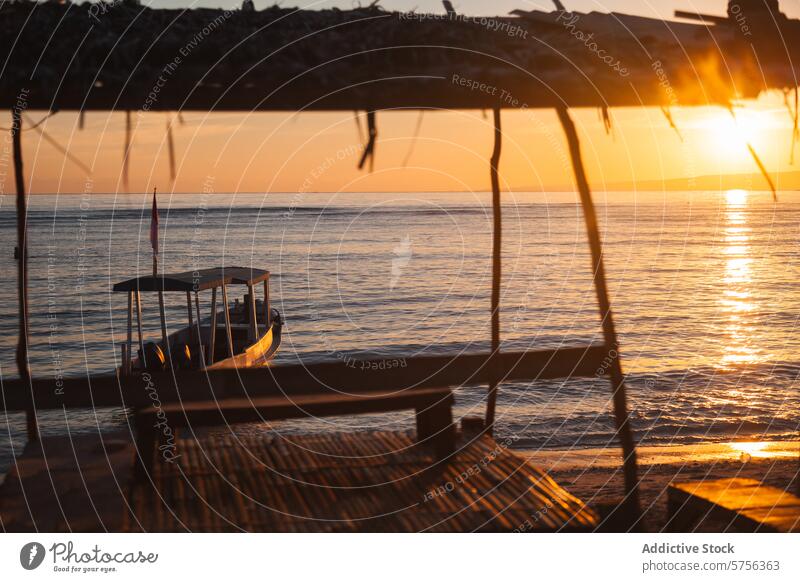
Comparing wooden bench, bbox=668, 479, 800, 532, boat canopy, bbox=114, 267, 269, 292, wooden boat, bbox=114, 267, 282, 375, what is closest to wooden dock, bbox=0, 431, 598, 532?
wooden bench, bbox=668, 479, 800, 532

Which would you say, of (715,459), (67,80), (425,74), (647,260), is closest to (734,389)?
(715,459)

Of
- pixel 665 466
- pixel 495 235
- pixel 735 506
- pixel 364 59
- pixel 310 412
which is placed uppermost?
pixel 364 59

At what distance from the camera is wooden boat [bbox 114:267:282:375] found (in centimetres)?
922

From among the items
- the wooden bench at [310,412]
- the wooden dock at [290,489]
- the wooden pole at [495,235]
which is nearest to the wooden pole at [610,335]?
the wooden dock at [290,489]

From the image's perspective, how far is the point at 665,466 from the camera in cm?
986

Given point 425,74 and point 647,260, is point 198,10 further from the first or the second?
point 647,260

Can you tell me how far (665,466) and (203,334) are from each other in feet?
26.9

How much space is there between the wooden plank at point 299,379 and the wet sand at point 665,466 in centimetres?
349

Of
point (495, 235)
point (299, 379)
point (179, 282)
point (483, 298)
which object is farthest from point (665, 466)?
point (483, 298)

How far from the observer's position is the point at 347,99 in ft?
14.8

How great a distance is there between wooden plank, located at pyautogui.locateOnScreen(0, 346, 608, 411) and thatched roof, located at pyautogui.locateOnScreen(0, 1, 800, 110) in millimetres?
1362

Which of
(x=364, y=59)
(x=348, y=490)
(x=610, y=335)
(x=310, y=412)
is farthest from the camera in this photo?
(x=310, y=412)

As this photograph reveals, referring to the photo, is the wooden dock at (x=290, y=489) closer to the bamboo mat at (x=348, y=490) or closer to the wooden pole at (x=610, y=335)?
the bamboo mat at (x=348, y=490)

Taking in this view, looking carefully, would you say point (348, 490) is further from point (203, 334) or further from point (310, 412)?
point (203, 334)
